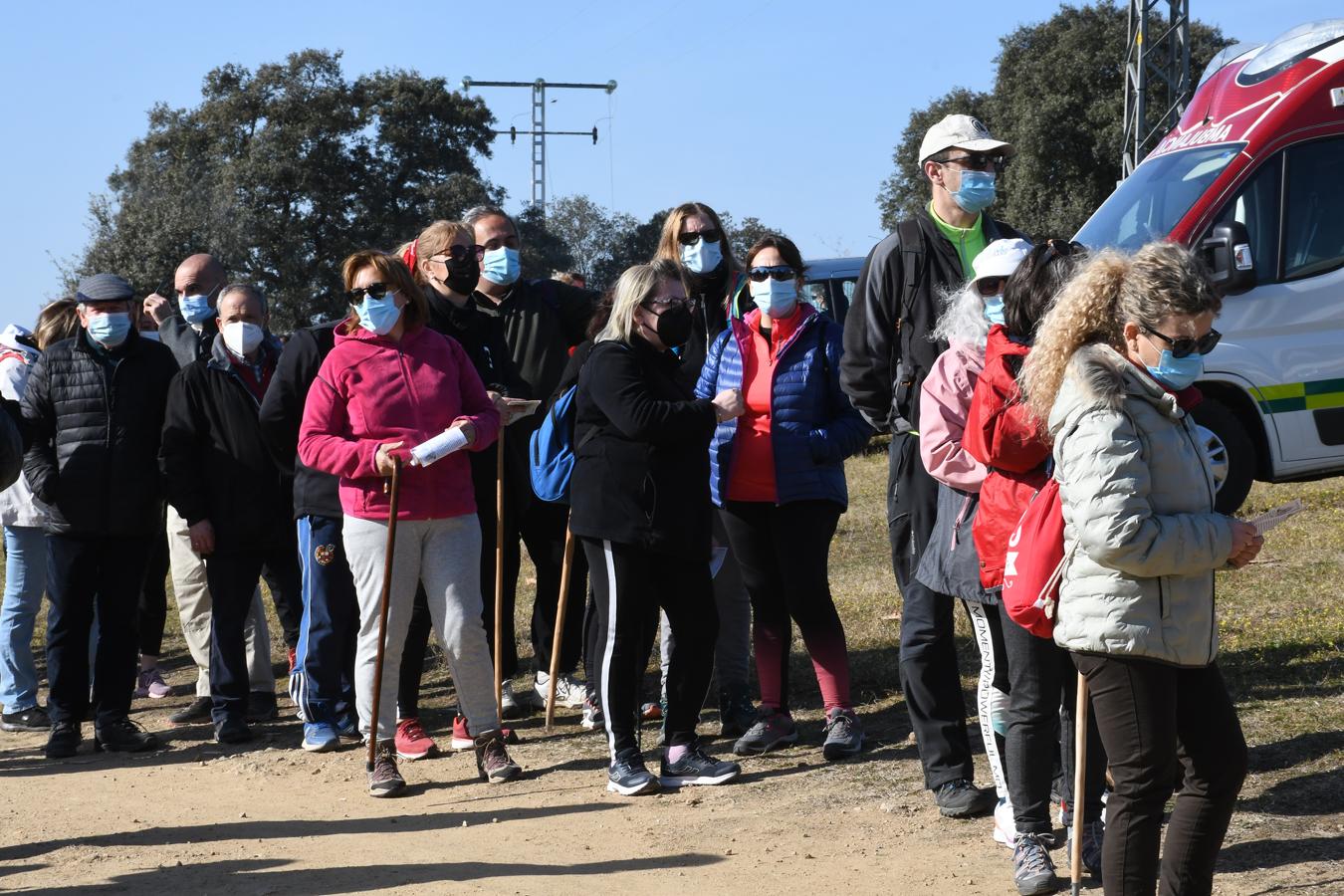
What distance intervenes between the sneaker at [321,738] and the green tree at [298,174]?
3741 cm

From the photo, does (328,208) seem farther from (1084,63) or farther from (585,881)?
(585,881)

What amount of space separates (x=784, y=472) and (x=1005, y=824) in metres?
1.89

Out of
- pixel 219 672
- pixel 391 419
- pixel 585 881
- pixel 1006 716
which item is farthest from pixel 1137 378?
pixel 219 672

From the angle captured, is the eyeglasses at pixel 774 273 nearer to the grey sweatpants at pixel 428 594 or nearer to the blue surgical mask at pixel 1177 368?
the grey sweatpants at pixel 428 594

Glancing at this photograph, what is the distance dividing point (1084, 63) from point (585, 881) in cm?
3384

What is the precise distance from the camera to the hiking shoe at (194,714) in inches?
320

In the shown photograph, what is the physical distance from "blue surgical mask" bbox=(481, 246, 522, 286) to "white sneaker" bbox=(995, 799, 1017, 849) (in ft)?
12.3

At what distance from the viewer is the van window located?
9.37m

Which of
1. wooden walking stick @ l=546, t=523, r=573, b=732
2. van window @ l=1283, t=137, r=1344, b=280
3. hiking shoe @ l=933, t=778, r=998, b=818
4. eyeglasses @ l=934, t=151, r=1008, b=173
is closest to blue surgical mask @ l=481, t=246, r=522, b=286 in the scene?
wooden walking stick @ l=546, t=523, r=573, b=732

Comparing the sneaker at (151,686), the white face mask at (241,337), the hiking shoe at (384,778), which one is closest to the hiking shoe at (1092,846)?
the hiking shoe at (384,778)

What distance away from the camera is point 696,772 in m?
6.14

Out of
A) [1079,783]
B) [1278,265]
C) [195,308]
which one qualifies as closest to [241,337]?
[195,308]

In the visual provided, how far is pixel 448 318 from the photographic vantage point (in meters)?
7.19

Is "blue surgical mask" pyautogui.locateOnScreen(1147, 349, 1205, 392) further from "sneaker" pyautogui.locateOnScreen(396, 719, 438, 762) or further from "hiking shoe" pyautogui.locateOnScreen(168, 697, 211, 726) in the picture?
"hiking shoe" pyautogui.locateOnScreen(168, 697, 211, 726)
